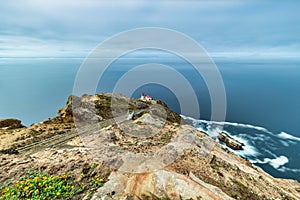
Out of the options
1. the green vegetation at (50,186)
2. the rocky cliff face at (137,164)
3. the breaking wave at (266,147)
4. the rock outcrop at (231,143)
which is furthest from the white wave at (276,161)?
the green vegetation at (50,186)

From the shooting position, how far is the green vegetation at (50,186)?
775 cm

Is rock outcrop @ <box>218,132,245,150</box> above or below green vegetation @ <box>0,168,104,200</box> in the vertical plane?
below

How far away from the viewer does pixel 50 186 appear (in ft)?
26.7

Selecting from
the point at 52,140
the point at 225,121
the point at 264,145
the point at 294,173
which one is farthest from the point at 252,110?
the point at 52,140

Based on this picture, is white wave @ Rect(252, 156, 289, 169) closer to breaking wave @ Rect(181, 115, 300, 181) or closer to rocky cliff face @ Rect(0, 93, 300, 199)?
breaking wave @ Rect(181, 115, 300, 181)

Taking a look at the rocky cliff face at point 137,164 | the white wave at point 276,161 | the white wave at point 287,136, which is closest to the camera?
the rocky cliff face at point 137,164

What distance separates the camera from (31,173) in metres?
9.27

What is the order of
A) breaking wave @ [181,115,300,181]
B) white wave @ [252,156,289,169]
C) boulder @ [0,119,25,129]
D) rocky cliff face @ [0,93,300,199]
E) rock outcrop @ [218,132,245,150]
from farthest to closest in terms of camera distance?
rock outcrop @ [218,132,245,150] → white wave @ [252,156,289,169] → breaking wave @ [181,115,300,181] → boulder @ [0,119,25,129] → rocky cliff face @ [0,93,300,199]

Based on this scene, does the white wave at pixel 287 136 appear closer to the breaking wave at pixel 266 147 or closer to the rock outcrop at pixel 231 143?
the breaking wave at pixel 266 147

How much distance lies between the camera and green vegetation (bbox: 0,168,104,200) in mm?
7750

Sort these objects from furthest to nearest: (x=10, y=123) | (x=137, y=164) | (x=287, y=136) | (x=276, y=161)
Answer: (x=287, y=136) → (x=276, y=161) → (x=10, y=123) → (x=137, y=164)

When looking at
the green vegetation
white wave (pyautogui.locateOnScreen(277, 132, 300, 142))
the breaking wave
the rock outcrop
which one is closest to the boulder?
the green vegetation

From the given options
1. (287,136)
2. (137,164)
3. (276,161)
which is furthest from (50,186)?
(287,136)

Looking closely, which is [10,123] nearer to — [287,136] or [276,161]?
[276,161]
